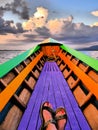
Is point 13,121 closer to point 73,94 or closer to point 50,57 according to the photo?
point 73,94

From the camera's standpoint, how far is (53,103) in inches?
192

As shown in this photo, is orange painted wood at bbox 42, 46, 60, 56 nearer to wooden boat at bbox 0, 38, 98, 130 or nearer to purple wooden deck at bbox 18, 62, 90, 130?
purple wooden deck at bbox 18, 62, 90, 130

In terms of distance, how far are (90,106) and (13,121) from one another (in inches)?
56.7

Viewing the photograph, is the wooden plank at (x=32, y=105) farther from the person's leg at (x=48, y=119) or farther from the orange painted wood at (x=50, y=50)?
the orange painted wood at (x=50, y=50)

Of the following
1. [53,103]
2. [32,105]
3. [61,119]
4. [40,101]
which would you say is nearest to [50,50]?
[40,101]

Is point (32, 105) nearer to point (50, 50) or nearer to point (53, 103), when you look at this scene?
point (53, 103)

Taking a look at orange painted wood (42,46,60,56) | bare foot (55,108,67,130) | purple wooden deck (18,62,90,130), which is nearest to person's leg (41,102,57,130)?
bare foot (55,108,67,130)

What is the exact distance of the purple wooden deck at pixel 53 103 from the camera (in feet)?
12.4

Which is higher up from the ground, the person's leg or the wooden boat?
the person's leg

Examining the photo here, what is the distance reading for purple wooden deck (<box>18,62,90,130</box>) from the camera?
12.4ft

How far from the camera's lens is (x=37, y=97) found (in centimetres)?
534

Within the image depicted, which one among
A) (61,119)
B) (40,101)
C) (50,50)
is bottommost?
(50,50)

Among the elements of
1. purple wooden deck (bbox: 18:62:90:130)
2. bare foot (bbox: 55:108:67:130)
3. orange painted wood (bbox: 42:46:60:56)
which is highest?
bare foot (bbox: 55:108:67:130)

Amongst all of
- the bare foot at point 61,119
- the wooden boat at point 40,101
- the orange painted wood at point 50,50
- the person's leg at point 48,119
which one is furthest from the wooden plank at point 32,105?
the orange painted wood at point 50,50
